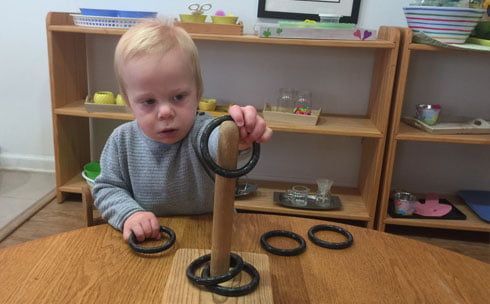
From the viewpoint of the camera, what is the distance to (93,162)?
2.18 metres

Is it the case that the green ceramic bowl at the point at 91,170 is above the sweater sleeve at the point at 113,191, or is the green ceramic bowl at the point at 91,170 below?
below

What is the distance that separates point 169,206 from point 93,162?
1.45 meters

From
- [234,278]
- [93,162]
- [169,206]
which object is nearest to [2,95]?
[93,162]

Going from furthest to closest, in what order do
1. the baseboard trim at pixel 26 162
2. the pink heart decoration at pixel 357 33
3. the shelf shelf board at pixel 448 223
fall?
the baseboard trim at pixel 26 162
the shelf shelf board at pixel 448 223
the pink heart decoration at pixel 357 33

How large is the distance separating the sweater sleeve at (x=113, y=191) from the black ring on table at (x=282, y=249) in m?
0.22

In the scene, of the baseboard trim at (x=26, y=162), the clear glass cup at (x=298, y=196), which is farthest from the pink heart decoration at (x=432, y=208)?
the baseboard trim at (x=26, y=162)

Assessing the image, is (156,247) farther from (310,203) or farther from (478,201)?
(478,201)

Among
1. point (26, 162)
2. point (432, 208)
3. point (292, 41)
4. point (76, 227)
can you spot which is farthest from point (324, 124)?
point (26, 162)

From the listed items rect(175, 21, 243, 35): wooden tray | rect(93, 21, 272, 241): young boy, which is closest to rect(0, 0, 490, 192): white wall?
rect(175, 21, 243, 35): wooden tray

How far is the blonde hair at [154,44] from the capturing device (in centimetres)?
72

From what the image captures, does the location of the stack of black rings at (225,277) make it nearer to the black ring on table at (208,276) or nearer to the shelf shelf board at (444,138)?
the black ring on table at (208,276)

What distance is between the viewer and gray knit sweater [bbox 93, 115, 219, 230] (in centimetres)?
85

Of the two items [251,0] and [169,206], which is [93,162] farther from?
[169,206]

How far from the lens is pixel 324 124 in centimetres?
182
